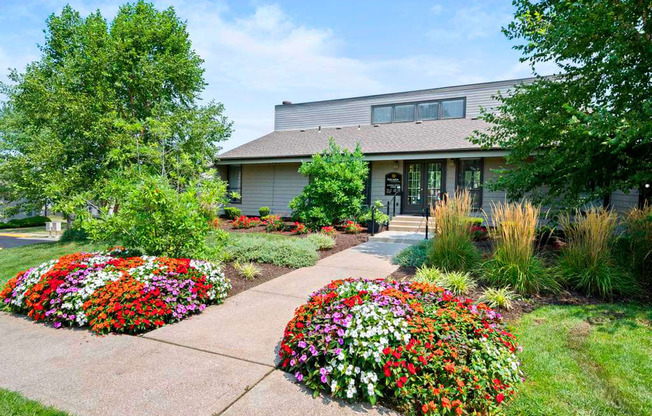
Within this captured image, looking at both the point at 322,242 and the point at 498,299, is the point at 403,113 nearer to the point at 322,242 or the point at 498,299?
the point at 322,242

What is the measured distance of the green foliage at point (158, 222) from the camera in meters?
4.94

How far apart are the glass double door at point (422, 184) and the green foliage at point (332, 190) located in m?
2.79

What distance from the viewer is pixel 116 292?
382 centimetres

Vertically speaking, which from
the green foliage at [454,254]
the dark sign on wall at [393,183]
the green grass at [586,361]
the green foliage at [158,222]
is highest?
the dark sign on wall at [393,183]

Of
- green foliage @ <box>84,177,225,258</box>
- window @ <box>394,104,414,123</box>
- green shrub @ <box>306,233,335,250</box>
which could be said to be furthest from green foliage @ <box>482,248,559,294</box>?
window @ <box>394,104,414,123</box>

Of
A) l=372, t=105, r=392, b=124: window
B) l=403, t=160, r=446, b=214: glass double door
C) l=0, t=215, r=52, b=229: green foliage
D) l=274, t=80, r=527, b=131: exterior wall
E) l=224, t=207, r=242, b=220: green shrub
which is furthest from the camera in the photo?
l=0, t=215, r=52, b=229: green foliage

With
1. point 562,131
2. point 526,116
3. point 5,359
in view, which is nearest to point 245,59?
point 526,116

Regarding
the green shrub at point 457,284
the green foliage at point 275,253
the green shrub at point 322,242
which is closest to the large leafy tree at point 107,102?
the green foliage at point 275,253

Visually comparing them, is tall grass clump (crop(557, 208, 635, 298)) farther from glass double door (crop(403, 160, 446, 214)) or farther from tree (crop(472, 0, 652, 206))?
glass double door (crop(403, 160, 446, 214))

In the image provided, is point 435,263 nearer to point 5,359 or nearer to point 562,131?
point 562,131

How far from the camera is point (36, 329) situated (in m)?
3.76

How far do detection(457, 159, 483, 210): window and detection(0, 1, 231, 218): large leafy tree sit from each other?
8678 millimetres

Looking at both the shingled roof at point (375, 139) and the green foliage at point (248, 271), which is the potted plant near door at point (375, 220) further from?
the green foliage at point (248, 271)

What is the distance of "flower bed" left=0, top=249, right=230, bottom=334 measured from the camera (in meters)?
3.71
